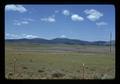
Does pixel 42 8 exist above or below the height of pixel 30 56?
above

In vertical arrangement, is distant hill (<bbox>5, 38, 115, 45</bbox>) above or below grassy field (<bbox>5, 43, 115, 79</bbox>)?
above

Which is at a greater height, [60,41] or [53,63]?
[60,41]

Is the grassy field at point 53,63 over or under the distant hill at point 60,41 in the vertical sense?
under

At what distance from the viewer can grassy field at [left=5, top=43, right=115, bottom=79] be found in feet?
6.79

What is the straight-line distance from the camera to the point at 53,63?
2.08 m

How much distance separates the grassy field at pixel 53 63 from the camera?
6.79ft

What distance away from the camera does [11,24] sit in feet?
6.91

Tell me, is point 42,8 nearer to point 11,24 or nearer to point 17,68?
point 11,24
